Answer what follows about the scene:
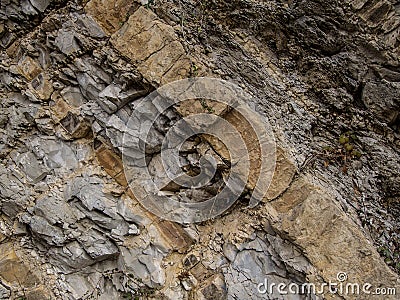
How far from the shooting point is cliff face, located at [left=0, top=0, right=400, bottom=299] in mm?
3578

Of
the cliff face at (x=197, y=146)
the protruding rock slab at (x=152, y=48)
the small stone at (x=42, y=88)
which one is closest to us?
the cliff face at (x=197, y=146)

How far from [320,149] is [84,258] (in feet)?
11.3

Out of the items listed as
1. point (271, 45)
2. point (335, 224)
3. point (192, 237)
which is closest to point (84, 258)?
point (192, 237)

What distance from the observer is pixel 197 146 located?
3914mm

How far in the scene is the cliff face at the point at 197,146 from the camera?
3578 millimetres

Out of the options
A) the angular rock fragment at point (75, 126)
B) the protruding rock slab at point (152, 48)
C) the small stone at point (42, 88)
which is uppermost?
the protruding rock slab at point (152, 48)

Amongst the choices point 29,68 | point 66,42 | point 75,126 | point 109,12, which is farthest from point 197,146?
point 29,68

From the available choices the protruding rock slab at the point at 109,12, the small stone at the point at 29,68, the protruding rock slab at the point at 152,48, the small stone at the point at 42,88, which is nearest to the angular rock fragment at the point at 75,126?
the small stone at the point at 42,88

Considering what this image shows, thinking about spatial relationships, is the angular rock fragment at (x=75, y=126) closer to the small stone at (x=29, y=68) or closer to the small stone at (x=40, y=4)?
the small stone at (x=29, y=68)

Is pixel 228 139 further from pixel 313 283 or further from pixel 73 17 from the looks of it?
pixel 73 17

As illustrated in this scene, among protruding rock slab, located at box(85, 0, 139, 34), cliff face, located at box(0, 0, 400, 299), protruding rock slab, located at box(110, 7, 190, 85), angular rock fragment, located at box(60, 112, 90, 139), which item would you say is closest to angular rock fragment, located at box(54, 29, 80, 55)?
cliff face, located at box(0, 0, 400, 299)

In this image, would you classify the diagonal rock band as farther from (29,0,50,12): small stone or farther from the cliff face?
(29,0,50,12): small stone

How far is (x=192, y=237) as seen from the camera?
396cm

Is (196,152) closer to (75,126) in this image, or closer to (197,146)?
(197,146)
